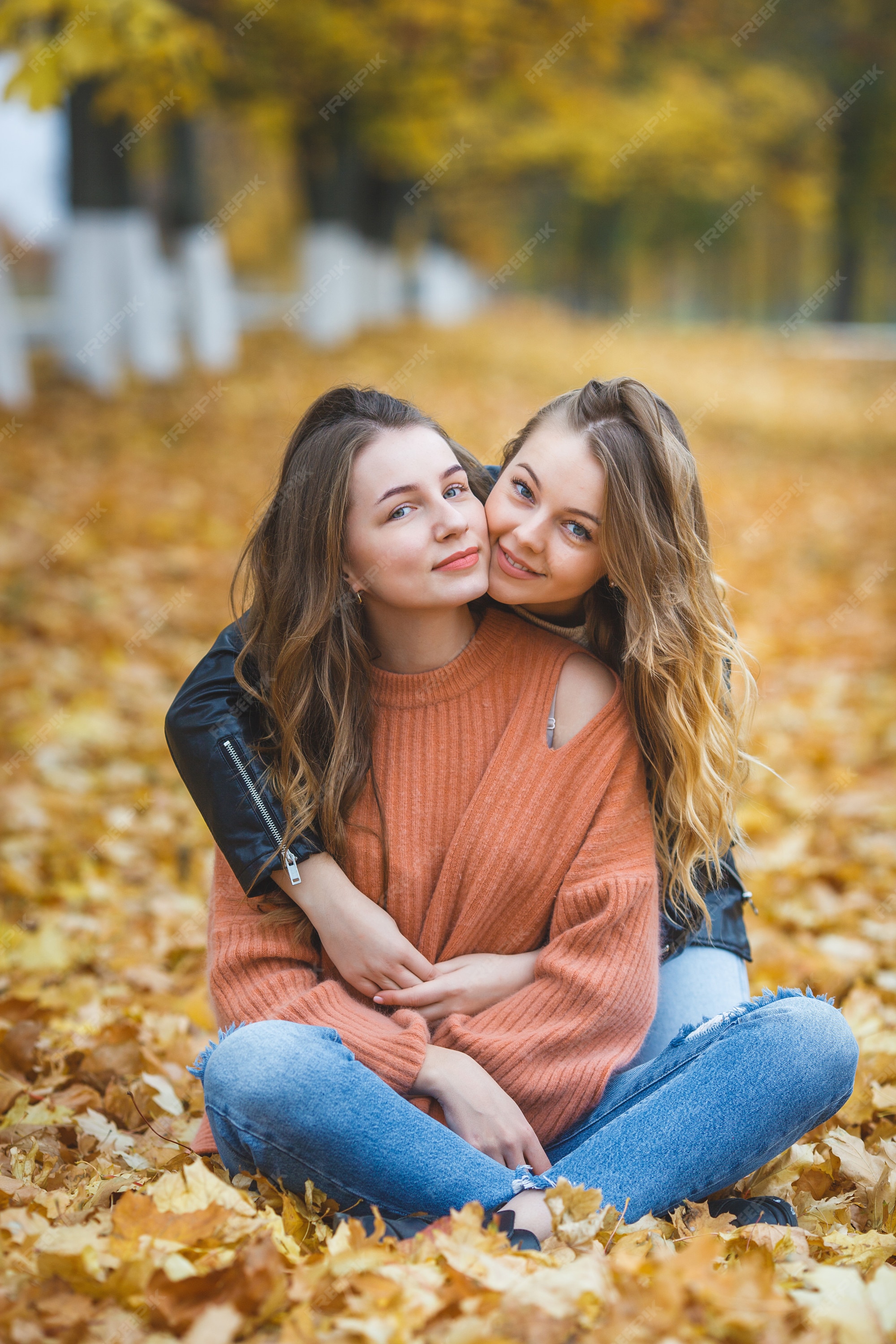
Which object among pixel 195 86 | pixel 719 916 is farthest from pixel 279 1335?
pixel 195 86

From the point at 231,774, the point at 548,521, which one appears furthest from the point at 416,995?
the point at 548,521

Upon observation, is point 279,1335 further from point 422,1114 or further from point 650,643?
point 650,643

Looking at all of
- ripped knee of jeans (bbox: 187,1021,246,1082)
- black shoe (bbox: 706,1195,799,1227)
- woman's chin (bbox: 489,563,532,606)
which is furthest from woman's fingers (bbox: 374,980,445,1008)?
woman's chin (bbox: 489,563,532,606)

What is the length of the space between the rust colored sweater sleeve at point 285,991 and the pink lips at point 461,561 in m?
0.71

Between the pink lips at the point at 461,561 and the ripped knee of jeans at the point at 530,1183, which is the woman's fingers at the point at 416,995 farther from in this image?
the pink lips at the point at 461,561

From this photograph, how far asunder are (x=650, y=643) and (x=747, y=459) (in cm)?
1102

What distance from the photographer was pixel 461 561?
7.48 feet

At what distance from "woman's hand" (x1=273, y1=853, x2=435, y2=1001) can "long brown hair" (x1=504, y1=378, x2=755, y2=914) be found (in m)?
0.55

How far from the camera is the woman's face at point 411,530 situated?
2254 mm

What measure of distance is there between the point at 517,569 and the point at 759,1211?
124 centimetres

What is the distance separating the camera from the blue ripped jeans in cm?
201

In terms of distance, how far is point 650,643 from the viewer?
2270 millimetres

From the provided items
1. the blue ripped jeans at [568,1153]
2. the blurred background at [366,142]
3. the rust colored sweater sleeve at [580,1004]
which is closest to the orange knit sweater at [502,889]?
the rust colored sweater sleeve at [580,1004]

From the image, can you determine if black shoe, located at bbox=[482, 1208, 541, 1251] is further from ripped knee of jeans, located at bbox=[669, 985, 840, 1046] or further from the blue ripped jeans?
ripped knee of jeans, located at bbox=[669, 985, 840, 1046]
